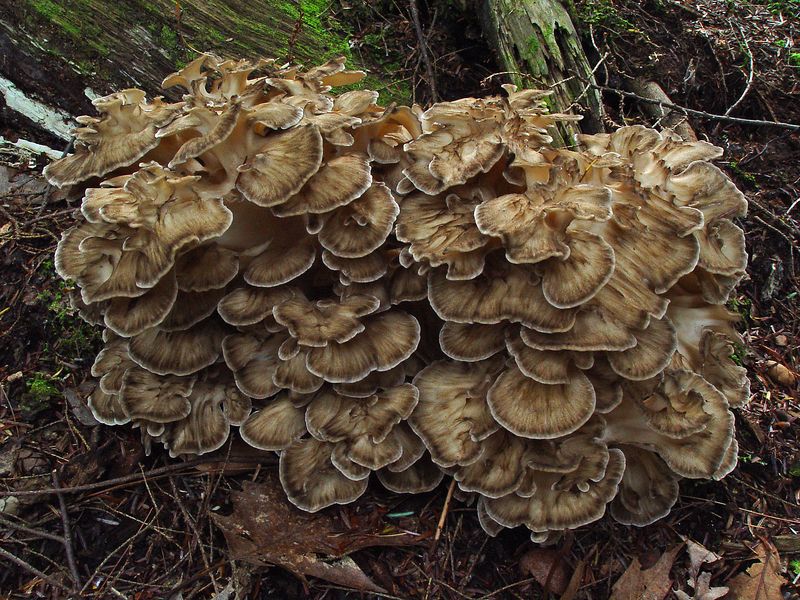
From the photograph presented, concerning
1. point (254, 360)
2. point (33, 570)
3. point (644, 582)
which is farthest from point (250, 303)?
point (644, 582)

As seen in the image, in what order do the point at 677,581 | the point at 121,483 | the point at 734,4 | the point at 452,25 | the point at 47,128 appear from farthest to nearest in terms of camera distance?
the point at 734,4 → the point at 452,25 → the point at 47,128 → the point at 121,483 → the point at 677,581

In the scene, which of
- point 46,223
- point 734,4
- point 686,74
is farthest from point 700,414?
point 734,4

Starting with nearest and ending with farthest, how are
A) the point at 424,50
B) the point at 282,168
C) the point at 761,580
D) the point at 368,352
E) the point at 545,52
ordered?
the point at 282,168 < the point at 368,352 < the point at 761,580 < the point at 545,52 < the point at 424,50

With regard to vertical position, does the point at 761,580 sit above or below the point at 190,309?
below

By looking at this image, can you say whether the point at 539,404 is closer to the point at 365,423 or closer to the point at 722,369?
the point at 365,423

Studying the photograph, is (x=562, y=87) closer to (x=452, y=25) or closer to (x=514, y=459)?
(x=452, y=25)

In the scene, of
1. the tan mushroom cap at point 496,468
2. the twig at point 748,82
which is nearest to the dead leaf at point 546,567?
the tan mushroom cap at point 496,468

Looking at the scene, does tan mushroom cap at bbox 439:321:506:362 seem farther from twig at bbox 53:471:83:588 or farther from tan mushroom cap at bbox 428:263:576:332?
twig at bbox 53:471:83:588

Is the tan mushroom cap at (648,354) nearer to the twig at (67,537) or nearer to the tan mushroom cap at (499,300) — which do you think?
the tan mushroom cap at (499,300)
